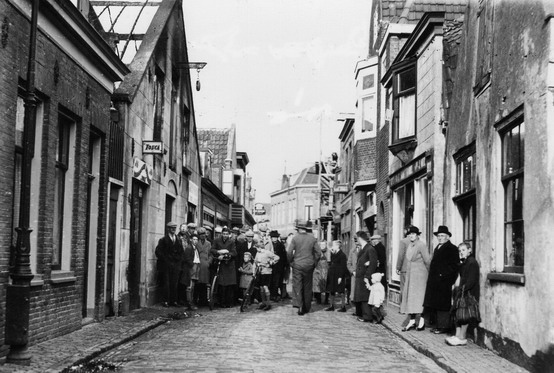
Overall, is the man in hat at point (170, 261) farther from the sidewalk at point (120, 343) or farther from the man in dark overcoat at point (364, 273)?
the man in dark overcoat at point (364, 273)

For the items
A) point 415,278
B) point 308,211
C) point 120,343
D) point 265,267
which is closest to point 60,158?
point 120,343

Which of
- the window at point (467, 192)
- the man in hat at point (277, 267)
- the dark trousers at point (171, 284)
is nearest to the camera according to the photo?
the window at point (467, 192)

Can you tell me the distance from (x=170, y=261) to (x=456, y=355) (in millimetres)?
9109

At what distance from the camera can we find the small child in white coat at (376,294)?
15.9m

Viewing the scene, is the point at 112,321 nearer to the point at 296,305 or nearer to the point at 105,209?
the point at 105,209

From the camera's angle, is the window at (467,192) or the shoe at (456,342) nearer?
the shoe at (456,342)

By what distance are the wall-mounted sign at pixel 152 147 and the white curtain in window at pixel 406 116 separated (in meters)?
6.36

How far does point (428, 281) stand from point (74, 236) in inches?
231

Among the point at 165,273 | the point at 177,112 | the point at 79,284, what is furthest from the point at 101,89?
the point at 177,112

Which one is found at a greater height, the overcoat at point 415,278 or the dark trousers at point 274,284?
the overcoat at point 415,278

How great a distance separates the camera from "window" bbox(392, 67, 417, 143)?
20.2 m

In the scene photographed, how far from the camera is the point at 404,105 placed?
2073cm

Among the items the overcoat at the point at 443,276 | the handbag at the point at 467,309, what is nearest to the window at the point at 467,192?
the overcoat at the point at 443,276

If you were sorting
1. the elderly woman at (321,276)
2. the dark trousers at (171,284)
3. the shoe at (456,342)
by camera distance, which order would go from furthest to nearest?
the elderly woman at (321,276) < the dark trousers at (171,284) < the shoe at (456,342)
